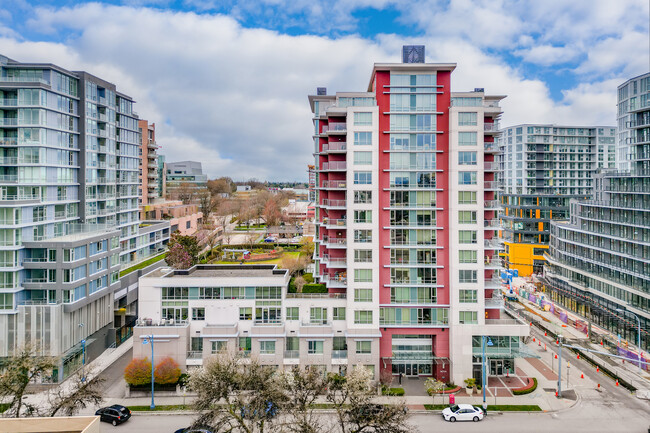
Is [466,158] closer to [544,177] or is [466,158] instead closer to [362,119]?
[362,119]

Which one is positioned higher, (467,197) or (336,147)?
(336,147)

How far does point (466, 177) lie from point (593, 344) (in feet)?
96.9

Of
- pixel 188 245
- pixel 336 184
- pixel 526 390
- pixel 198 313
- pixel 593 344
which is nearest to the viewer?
pixel 526 390

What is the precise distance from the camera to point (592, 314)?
60781mm

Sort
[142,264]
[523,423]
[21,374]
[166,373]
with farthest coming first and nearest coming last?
[142,264]
[166,373]
[523,423]
[21,374]

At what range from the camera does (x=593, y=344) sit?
52.5m

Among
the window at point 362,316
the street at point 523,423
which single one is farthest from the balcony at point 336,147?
the street at point 523,423

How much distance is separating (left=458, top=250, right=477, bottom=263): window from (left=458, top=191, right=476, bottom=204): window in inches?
195

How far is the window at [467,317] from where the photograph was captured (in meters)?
42.1

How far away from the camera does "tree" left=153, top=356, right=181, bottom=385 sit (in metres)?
38.9

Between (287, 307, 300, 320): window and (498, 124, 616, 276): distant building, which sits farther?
(498, 124, 616, 276): distant building

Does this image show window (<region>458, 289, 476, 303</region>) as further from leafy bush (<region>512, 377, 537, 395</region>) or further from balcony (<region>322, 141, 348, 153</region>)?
balcony (<region>322, 141, 348, 153</region>)

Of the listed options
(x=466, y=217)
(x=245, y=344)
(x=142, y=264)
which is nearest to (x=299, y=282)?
(x=245, y=344)

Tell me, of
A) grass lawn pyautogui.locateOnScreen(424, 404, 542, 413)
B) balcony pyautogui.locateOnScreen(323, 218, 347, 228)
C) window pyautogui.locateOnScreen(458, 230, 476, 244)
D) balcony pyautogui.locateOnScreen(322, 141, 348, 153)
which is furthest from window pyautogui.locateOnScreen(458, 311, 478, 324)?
balcony pyautogui.locateOnScreen(322, 141, 348, 153)
